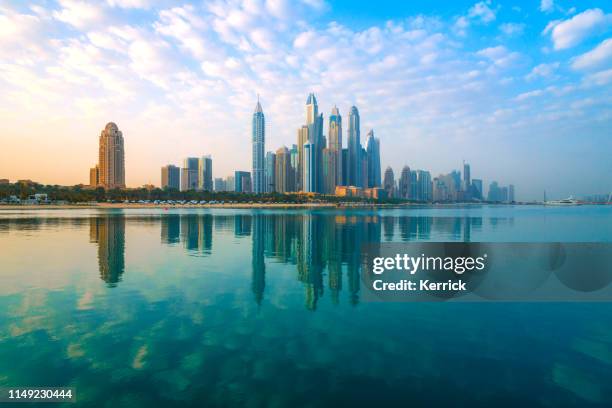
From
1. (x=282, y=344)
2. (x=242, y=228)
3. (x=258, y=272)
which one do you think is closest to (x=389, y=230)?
(x=242, y=228)

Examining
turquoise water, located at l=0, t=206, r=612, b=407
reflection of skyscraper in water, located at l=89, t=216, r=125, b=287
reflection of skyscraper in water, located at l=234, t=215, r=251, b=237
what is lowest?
turquoise water, located at l=0, t=206, r=612, b=407

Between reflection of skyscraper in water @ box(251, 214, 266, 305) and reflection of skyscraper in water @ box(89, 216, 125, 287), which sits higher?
reflection of skyscraper in water @ box(89, 216, 125, 287)

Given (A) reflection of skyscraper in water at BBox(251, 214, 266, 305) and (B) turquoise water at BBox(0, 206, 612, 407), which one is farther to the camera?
(A) reflection of skyscraper in water at BBox(251, 214, 266, 305)

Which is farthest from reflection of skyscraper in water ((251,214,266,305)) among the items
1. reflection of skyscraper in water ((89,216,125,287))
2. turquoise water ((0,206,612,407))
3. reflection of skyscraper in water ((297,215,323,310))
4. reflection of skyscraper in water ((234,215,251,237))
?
reflection of skyscraper in water ((234,215,251,237))

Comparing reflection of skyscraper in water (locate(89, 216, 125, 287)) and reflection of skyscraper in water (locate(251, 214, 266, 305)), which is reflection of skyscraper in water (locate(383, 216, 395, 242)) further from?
reflection of skyscraper in water (locate(89, 216, 125, 287))

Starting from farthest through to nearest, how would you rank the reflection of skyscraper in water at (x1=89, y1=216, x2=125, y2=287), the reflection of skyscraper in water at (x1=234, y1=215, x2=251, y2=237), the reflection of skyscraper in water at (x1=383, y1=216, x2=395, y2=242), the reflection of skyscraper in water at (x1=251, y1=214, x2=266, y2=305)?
the reflection of skyscraper in water at (x1=234, y1=215, x2=251, y2=237)
the reflection of skyscraper in water at (x1=383, y1=216, x2=395, y2=242)
the reflection of skyscraper in water at (x1=89, y1=216, x2=125, y2=287)
the reflection of skyscraper in water at (x1=251, y1=214, x2=266, y2=305)

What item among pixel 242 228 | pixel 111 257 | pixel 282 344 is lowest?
pixel 282 344

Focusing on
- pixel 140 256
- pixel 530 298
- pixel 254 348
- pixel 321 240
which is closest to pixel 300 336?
pixel 254 348

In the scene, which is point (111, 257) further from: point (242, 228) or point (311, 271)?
point (242, 228)

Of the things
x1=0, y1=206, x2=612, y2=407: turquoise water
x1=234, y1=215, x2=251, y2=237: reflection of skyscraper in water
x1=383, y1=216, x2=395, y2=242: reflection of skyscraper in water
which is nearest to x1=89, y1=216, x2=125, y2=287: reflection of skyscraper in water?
x1=0, y1=206, x2=612, y2=407: turquoise water

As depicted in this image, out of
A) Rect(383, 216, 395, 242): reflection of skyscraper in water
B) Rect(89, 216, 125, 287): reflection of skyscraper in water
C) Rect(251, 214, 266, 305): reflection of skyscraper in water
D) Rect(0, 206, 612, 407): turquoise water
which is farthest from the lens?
Rect(383, 216, 395, 242): reflection of skyscraper in water

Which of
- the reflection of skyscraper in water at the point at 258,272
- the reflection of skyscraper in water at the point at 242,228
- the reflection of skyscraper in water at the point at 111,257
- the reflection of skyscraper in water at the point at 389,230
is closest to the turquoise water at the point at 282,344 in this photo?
the reflection of skyscraper in water at the point at 258,272

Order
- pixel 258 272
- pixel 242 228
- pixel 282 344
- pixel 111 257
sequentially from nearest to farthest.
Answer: pixel 282 344
pixel 258 272
pixel 111 257
pixel 242 228

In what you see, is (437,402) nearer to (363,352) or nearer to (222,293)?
(363,352)
